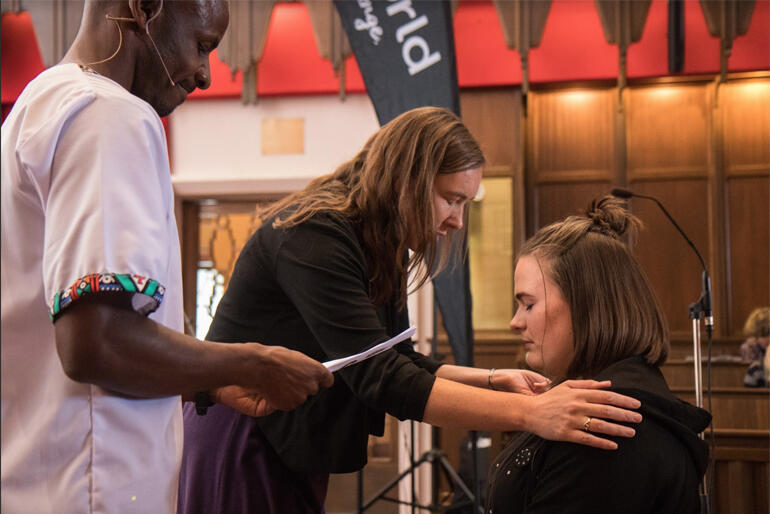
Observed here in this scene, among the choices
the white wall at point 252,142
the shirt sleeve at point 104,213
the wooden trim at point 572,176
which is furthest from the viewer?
the wooden trim at point 572,176

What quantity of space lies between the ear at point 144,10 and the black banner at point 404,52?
281 cm

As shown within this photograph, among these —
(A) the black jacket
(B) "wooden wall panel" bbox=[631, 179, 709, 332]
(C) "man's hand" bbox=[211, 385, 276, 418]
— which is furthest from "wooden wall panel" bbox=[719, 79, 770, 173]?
(C) "man's hand" bbox=[211, 385, 276, 418]

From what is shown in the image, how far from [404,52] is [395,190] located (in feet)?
7.25

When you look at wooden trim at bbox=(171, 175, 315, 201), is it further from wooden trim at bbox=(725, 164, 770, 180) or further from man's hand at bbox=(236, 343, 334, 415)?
man's hand at bbox=(236, 343, 334, 415)

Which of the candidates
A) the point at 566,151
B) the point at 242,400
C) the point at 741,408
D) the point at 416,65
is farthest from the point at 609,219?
the point at 566,151

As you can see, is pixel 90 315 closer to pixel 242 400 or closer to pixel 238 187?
pixel 242 400

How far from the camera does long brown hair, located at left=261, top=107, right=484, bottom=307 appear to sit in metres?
1.66

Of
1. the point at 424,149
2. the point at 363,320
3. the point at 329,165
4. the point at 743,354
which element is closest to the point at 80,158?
the point at 363,320

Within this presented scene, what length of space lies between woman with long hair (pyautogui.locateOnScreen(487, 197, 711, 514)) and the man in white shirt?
684 millimetres

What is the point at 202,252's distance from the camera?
6.55 metres

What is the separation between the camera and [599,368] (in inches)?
63.3

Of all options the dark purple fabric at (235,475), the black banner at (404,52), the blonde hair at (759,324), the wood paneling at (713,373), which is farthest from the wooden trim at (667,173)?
the dark purple fabric at (235,475)

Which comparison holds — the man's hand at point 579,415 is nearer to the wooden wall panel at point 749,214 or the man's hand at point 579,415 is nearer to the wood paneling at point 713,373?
the wood paneling at point 713,373

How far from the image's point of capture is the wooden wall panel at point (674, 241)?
6465mm
